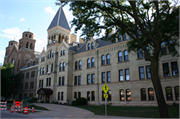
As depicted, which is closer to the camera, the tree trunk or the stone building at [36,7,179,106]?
the tree trunk

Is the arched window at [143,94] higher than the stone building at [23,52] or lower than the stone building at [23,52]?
lower

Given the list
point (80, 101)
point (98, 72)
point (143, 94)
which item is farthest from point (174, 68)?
point (80, 101)

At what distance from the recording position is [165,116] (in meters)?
11.9

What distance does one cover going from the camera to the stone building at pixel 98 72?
24.2 meters

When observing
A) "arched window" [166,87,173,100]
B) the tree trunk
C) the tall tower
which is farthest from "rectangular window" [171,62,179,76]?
the tall tower

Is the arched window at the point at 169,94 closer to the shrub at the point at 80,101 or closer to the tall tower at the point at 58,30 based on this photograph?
the shrub at the point at 80,101

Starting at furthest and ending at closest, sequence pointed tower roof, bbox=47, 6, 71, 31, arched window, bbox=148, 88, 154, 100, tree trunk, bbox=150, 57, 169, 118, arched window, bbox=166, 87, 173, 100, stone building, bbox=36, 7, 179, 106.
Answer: pointed tower roof, bbox=47, 6, 71, 31 < arched window, bbox=148, 88, 154, 100 < stone building, bbox=36, 7, 179, 106 < arched window, bbox=166, 87, 173, 100 < tree trunk, bbox=150, 57, 169, 118

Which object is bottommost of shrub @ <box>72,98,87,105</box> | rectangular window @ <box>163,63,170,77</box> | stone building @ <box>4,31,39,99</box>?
shrub @ <box>72,98,87,105</box>

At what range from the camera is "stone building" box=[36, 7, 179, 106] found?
79.4ft

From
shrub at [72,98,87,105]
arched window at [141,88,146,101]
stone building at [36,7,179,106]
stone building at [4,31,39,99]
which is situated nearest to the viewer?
stone building at [36,7,179,106]

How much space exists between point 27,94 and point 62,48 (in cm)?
2242

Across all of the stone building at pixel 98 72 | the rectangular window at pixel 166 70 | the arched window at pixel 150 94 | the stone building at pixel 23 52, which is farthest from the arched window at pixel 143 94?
the stone building at pixel 23 52

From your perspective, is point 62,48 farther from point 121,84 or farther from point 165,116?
point 165,116

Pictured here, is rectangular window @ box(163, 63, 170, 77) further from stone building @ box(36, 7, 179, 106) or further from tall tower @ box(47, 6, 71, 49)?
tall tower @ box(47, 6, 71, 49)
